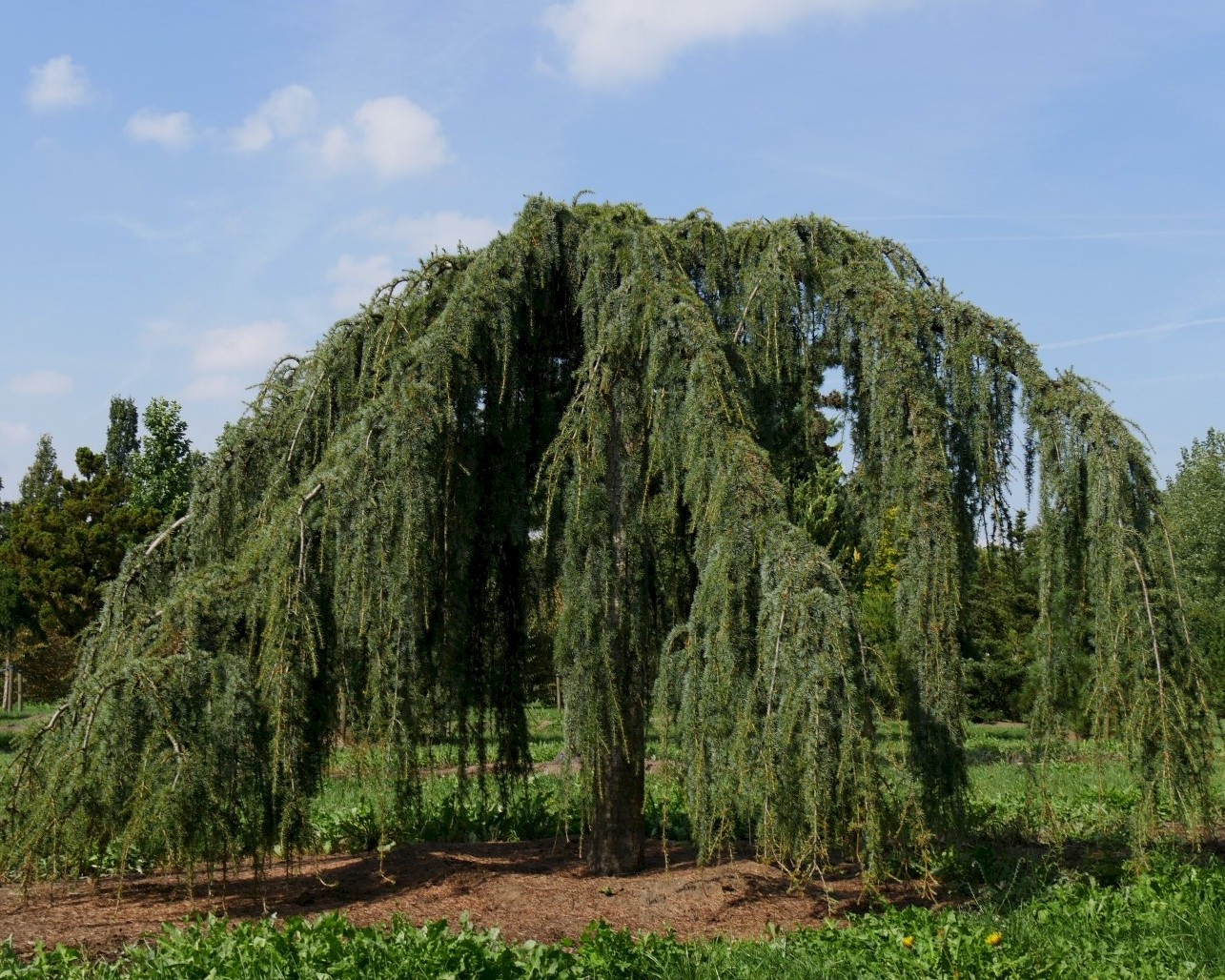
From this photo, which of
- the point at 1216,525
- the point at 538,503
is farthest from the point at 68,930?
the point at 1216,525

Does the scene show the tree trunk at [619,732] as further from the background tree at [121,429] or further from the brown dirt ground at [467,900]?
the background tree at [121,429]

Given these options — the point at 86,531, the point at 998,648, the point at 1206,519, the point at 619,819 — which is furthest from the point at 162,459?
the point at 1206,519

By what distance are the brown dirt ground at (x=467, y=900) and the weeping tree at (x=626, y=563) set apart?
1.10 ft

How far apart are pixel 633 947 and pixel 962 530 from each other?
2897 mm

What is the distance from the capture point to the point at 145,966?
4.45 meters

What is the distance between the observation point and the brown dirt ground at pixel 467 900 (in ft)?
18.2

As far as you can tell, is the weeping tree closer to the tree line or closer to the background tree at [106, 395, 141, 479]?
the tree line

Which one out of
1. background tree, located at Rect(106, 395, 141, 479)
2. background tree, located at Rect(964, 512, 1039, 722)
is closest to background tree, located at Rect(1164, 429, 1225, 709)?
background tree, located at Rect(964, 512, 1039, 722)

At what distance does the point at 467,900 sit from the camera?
598 centimetres

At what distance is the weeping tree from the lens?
507 centimetres

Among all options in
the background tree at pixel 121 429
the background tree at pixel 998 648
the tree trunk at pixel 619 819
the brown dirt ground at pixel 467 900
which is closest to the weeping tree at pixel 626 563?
the tree trunk at pixel 619 819

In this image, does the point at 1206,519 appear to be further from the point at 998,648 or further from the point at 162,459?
the point at 162,459

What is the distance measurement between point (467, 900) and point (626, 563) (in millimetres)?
2009

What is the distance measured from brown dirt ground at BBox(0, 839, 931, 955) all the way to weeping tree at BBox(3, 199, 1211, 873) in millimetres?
336
